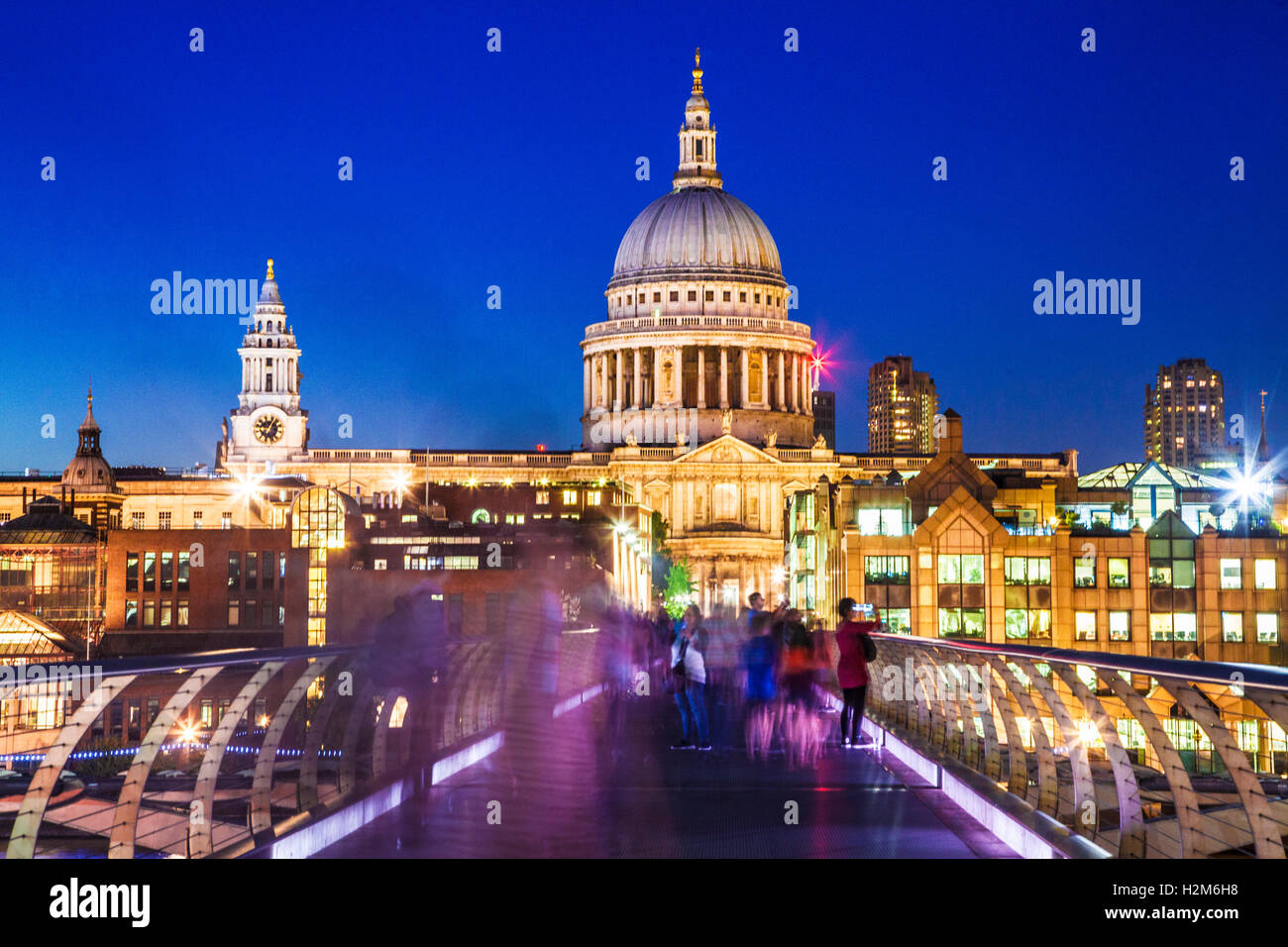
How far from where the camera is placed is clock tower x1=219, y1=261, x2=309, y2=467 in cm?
18988

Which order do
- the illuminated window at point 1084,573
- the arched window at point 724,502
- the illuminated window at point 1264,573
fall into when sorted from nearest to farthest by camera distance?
the illuminated window at point 1084,573, the illuminated window at point 1264,573, the arched window at point 724,502

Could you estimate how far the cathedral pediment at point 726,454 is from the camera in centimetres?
18562

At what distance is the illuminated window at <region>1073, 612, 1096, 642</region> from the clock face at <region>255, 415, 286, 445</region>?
106966 millimetres

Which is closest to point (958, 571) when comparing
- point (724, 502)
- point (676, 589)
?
point (676, 589)

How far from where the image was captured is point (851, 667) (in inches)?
934

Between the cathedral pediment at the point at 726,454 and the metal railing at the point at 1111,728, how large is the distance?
15685 centimetres

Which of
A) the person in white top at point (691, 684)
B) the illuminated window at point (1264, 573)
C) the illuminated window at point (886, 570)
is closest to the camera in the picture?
the person in white top at point (691, 684)

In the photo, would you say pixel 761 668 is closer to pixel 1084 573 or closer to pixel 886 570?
pixel 886 570

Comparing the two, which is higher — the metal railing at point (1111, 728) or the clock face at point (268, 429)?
the clock face at point (268, 429)

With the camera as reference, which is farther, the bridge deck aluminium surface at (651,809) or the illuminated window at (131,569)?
the illuminated window at (131,569)

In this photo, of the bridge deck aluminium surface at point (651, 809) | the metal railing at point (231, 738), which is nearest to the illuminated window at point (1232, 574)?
the metal railing at point (231, 738)

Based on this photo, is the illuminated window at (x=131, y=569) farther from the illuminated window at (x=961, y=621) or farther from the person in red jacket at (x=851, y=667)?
the person in red jacket at (x=851, y=667)

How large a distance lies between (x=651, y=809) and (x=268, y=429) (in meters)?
178
